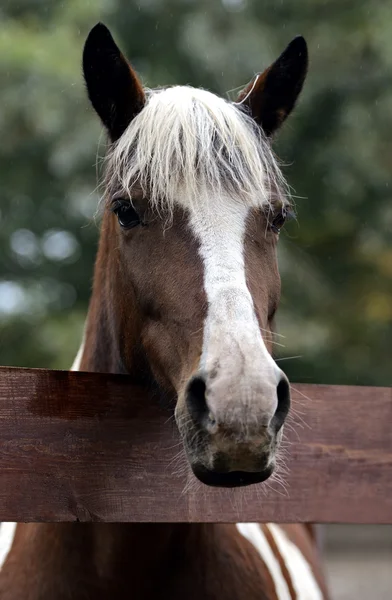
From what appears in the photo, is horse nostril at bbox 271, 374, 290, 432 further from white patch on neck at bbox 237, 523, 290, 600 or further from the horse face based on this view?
white patch on neck at bbox 237, 523, 290, 600

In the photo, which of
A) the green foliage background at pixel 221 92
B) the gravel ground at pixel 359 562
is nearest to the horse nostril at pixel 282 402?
the green foliage background at pixel 221 92

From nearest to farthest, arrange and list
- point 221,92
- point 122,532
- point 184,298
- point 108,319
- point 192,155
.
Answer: point 184,298 → point 192,155 → point 122,532 → point 108,319 → point 221,92

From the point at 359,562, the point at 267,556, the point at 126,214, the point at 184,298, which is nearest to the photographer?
the point at 184,298

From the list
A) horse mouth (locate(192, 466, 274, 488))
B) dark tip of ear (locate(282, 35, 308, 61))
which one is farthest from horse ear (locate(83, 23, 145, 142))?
horse mouth (locate(192, 466, 274, 488))

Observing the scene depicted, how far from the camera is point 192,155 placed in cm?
241

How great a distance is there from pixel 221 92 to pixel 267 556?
5800 mm

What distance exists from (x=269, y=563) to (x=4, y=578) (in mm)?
991

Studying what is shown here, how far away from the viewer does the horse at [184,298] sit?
2016mm

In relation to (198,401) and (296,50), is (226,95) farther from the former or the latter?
(198,401)

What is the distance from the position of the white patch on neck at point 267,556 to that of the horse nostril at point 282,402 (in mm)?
1153

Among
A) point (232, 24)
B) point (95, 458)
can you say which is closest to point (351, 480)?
point (95, 458)

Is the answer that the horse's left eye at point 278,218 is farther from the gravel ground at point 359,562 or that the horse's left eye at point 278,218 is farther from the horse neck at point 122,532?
the gravel ground at point 359,562

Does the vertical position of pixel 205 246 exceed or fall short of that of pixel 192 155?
it falls short

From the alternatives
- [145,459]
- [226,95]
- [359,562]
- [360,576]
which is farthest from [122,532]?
[359,562]
